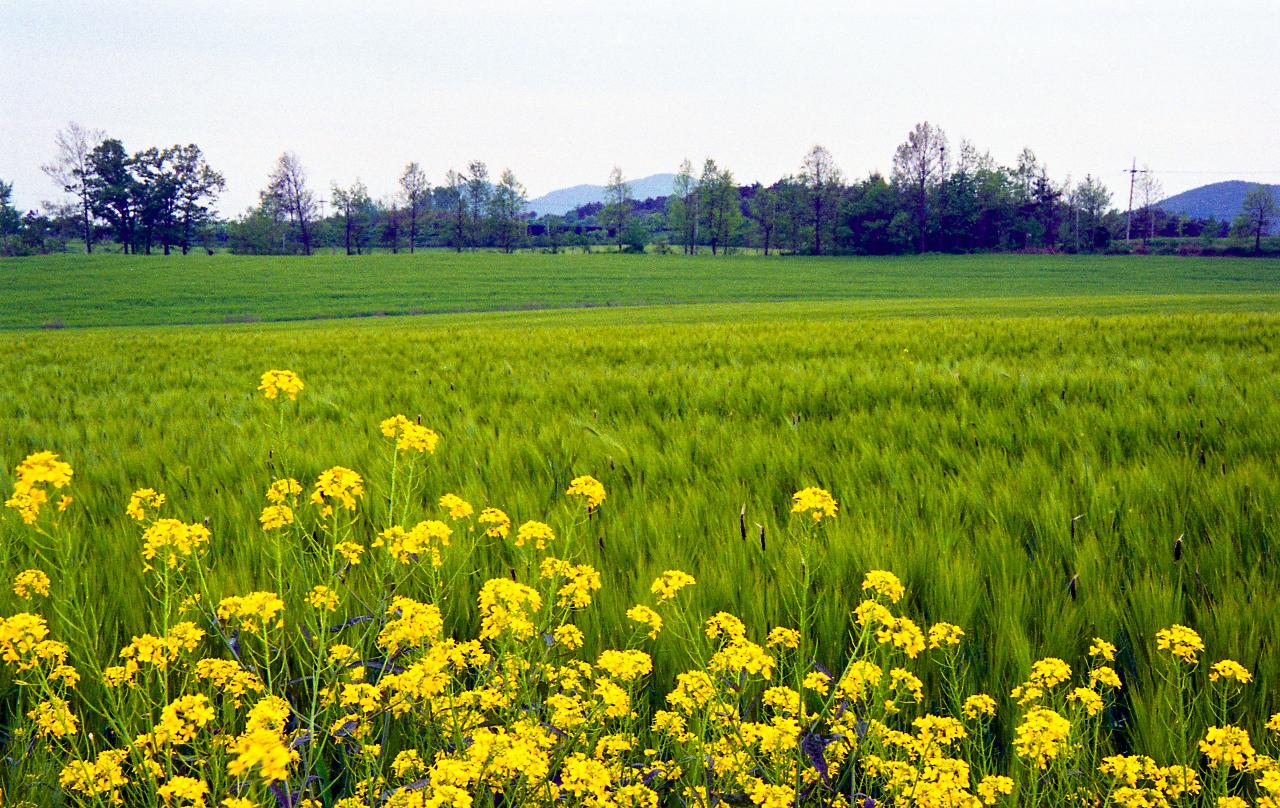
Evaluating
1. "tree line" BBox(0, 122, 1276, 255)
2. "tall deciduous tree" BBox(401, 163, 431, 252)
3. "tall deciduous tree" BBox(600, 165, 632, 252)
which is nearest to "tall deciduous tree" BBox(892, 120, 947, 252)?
"tree line" BBox(0, 122, 1276, 255)

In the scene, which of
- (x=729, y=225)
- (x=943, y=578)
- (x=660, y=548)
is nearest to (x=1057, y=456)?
(x=943, y=578)

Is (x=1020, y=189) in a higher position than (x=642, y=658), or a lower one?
higher

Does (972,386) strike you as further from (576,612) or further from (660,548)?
(576,612)

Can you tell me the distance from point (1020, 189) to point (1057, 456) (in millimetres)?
113843

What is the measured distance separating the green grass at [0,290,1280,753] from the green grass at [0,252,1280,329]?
36.5 meters

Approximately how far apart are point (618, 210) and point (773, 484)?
388ft

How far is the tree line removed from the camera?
304ft

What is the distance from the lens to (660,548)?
2.03 metres

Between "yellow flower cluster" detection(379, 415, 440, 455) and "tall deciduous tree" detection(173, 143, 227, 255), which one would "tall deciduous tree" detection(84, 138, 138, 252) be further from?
"yellow flower cluster" detection(379, 415, 440, 455)

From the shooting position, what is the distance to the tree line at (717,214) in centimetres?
9262

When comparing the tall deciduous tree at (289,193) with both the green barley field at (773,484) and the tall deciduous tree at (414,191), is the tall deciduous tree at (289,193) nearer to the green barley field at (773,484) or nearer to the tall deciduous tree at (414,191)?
the tall deciduous tree at (414,191)

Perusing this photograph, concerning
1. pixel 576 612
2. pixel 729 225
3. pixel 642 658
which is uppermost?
pixel 729 225

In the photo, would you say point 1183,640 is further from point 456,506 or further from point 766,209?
point 766,209

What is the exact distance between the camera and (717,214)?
338 feet
